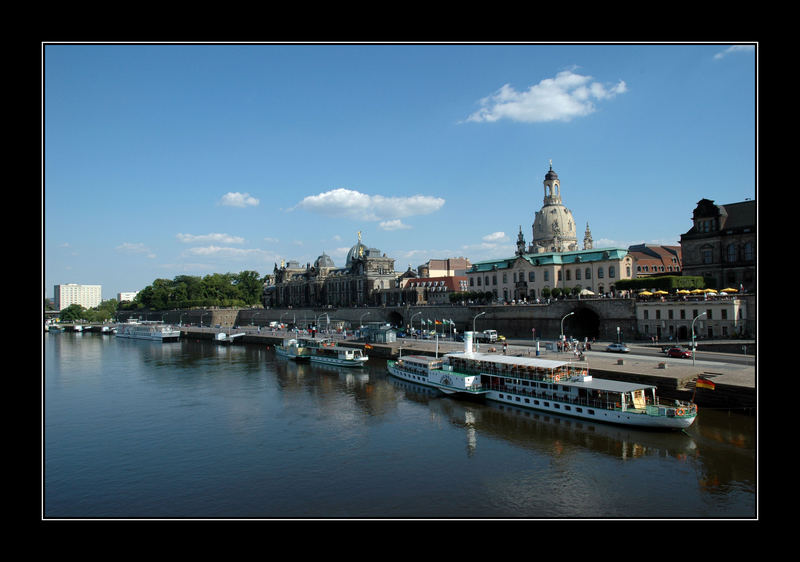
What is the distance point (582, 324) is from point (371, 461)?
55.3 meters

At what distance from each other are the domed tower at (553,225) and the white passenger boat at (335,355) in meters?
79.3

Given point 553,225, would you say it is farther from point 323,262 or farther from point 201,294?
point 201,294

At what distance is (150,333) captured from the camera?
125 metres

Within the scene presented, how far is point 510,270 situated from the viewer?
97.6 metres

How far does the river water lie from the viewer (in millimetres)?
23586

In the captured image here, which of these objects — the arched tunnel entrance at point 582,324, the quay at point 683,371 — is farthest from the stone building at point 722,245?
the quay at point 683,371

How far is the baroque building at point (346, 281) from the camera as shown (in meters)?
152

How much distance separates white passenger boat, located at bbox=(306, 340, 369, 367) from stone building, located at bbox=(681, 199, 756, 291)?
4871 cm

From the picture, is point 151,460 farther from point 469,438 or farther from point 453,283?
point 453,283

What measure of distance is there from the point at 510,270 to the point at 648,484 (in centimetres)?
7348

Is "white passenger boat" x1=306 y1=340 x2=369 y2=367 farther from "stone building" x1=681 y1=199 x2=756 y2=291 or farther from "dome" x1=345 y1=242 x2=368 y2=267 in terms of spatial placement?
"dome" x1=345 y1=242 x2=368 y2=267

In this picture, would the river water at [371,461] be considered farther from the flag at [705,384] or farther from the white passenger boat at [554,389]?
the flag at [705,384]

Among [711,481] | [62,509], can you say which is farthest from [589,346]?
[62,509]

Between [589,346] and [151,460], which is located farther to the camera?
[589,346]
